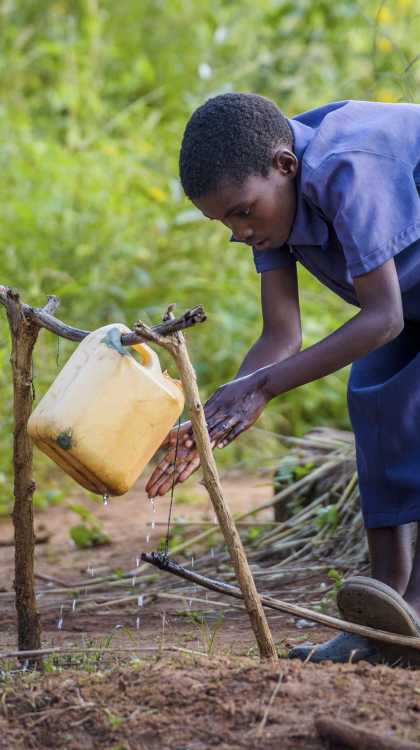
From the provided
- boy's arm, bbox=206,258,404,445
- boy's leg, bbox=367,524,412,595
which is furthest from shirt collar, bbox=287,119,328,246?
boy's leg, bbox=367,524,412,595

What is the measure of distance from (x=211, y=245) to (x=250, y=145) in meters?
3.89

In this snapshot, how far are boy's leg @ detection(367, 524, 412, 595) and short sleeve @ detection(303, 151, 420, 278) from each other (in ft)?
2.45

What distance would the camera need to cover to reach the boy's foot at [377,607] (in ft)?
7.72

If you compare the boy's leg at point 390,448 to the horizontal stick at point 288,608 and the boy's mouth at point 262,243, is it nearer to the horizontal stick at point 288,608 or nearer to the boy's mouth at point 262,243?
the horizontal stick at point 288,608

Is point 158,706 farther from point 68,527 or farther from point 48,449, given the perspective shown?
point 68,527

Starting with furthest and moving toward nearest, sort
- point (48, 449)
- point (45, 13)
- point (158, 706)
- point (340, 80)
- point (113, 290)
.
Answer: point (45, 13) < point (340, 80) < point (113, 290) < point (48, 449) < point (158, 706)

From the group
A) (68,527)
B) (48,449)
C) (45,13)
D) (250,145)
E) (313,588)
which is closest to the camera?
(48,449)

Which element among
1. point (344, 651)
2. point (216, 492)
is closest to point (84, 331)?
point (216, 492)

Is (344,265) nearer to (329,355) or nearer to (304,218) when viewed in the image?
(304,218)

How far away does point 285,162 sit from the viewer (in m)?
2.36

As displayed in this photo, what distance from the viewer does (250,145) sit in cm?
231

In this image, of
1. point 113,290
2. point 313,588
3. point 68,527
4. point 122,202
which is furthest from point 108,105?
point 313,588

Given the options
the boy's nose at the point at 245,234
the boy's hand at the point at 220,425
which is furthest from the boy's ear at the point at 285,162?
the boy's hand at the point at 220,425

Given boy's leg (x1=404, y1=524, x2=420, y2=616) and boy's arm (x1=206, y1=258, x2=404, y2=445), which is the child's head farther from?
boy's leg (x1=404, y1=524, x2=420, y2=616)
